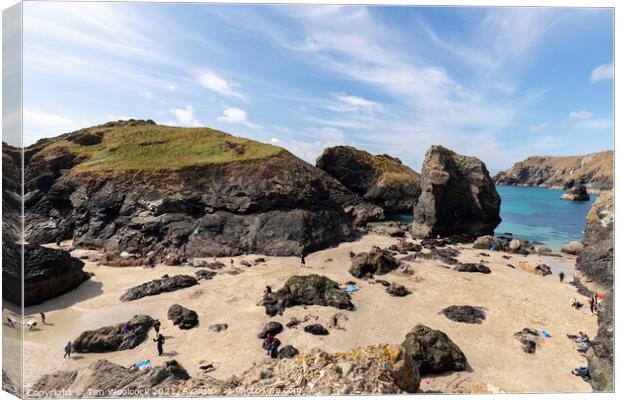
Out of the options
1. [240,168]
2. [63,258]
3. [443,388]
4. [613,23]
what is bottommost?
[443,388]

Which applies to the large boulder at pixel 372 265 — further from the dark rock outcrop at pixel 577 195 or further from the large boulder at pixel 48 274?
the dark rock outcrop at pixel 577 195

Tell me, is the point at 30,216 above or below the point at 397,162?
below

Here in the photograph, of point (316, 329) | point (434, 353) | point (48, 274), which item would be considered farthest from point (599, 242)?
point (48, 274)

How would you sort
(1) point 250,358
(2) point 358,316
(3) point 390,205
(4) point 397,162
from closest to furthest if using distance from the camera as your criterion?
(1) point 250,358, (2) point 358,316, (3) point 390,205, (4) point 397,162

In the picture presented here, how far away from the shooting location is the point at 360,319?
20.0 m

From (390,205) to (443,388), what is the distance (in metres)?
61.6

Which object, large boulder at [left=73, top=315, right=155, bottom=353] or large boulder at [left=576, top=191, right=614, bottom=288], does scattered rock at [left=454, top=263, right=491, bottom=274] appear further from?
large boulder at [left=73, top=315, right=155, bottom=353]

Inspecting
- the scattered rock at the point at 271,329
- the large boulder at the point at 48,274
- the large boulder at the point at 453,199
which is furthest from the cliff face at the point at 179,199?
the scattered rock at the point at 271,329

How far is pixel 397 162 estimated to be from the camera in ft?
301

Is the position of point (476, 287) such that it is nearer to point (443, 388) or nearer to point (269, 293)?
point (443, 388)

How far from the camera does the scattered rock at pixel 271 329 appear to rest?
18.4 m

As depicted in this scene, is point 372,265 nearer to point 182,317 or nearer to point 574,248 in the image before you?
point 182,317

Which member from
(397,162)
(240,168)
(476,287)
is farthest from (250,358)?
(397,162)

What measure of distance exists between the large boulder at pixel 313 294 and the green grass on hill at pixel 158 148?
29425 mm
